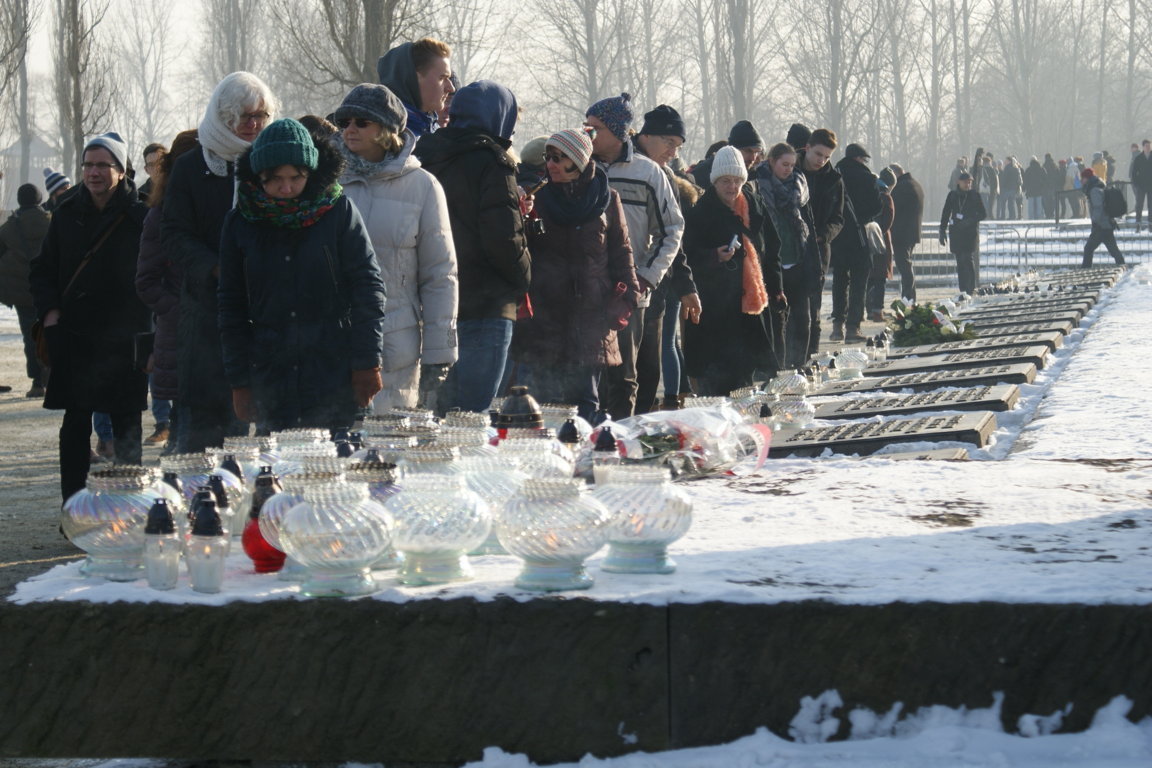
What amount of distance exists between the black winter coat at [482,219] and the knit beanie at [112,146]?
4.25 feet

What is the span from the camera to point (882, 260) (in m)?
18.5

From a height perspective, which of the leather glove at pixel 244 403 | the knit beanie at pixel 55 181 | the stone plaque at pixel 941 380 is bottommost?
the stone plaque at pixel 941 380

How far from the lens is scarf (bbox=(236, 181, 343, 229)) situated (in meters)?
5.36

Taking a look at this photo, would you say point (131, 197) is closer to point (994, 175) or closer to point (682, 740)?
point (682, 740)

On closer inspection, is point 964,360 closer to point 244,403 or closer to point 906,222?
point 244,403

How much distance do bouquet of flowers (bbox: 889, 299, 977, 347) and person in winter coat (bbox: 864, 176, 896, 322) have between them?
3.80 metres

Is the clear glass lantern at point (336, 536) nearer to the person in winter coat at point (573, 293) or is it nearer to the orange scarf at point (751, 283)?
the person in winter coat at point (573, 293)

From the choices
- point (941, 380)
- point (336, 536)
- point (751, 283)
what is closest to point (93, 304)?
point (336, 536)

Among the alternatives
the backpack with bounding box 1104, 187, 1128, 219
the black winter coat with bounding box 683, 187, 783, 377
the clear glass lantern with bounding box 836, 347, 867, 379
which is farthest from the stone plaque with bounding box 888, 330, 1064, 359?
the backpack with bounding box 1104, 187, 1128, 219

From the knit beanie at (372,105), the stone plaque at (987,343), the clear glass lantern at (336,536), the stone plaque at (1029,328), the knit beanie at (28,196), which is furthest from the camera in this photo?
the stone plaque at (1029,328)

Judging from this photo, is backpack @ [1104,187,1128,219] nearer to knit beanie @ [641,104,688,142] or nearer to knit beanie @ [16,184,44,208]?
knit beanie @ [16,184,44,208]

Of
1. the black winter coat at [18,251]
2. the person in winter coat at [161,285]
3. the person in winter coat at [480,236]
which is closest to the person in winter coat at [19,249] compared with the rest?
the black winter coat at [18,251]

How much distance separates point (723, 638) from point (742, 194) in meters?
6.56

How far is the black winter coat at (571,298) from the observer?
7605mm
